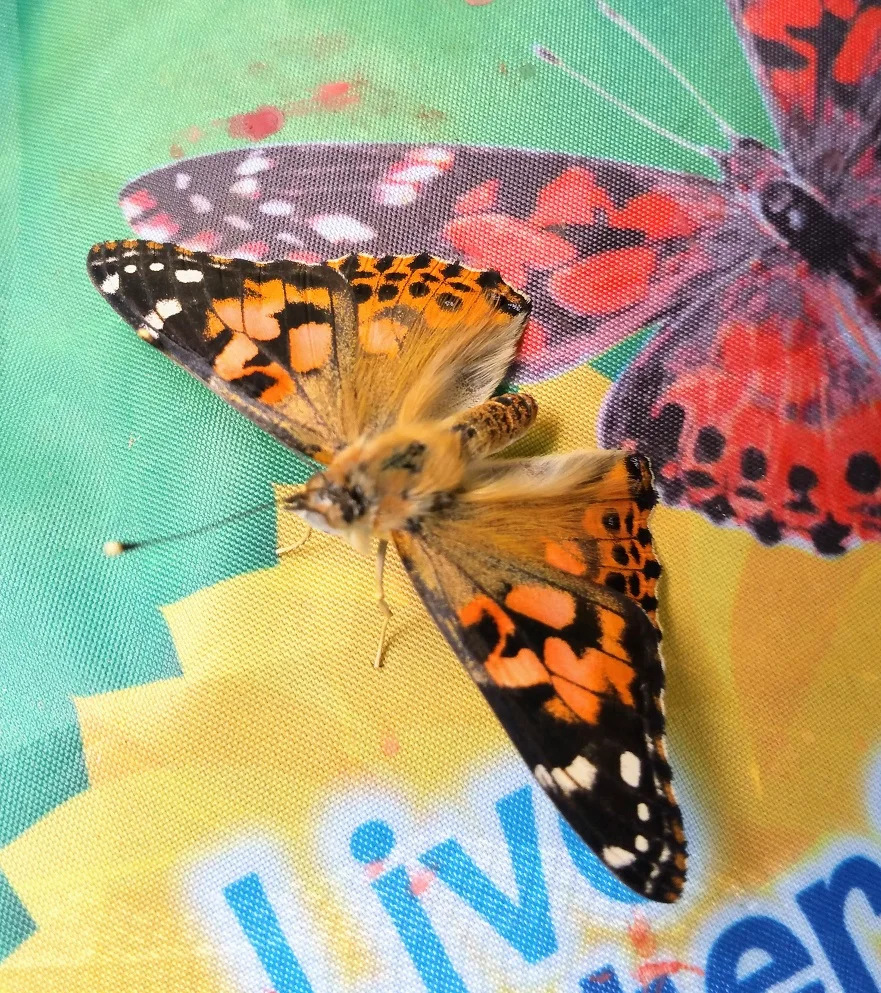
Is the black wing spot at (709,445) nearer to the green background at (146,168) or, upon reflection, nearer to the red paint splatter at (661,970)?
the green background at (146,168)

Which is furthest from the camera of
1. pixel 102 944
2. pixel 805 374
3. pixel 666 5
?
pixel 666 5

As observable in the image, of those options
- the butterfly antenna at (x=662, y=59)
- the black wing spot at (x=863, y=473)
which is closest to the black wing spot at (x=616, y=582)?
the black wing spot at (x=863, y=473)

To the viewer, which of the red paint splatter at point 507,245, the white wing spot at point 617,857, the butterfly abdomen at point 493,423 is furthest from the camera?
the red paint splatter at point 507,245

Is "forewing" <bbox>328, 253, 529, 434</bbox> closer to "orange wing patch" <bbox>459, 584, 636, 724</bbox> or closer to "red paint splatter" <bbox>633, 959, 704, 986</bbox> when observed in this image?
"orange wing patch" <bbox>459, 584, 636, 724</bbox>

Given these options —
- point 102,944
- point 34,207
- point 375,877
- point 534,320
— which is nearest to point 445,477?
point 534,320

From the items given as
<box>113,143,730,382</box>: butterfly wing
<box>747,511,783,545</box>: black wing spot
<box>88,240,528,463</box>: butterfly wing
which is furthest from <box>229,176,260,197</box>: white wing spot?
<box>747,511,783,545</box>: black wing spot

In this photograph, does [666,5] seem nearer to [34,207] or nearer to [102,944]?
[34,207]
